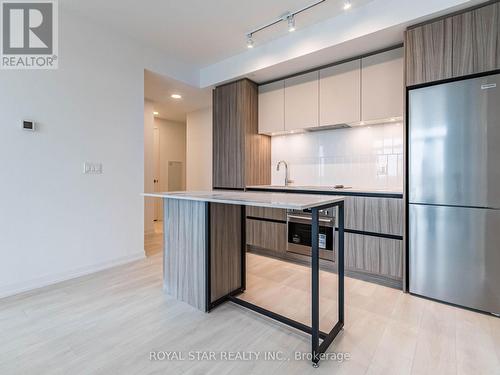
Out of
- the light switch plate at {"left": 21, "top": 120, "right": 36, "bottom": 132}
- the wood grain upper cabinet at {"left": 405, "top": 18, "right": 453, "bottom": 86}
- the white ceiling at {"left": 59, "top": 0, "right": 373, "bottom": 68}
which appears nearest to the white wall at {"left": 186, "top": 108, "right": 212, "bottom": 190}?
the white ceiling at {"left": 59, "top": 0, "right": 373, "bottom": 68}

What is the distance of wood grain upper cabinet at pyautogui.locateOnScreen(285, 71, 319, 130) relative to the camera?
3.17m

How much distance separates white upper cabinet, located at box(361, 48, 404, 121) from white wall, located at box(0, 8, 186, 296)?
2730 millimetres

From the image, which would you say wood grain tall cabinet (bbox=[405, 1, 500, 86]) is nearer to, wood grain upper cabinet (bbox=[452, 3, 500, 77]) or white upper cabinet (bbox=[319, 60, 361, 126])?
wood grain upper cabinet (bbox=[452, 3, 500, 77])

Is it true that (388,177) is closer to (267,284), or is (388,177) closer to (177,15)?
(267,284)

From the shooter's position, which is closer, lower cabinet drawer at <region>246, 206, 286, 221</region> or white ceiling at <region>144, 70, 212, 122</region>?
lower cabinet drawer at <region>246, 206, 286, 221</region>

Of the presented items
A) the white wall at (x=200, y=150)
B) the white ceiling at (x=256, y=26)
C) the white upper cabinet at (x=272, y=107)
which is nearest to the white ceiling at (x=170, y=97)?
the white ceiling at (x=256, y=26)

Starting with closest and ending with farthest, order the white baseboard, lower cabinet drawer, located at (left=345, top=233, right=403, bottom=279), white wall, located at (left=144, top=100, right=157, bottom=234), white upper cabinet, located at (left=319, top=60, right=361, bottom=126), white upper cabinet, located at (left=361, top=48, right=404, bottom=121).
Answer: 1. the white baseboard
2. lower cabinet drawer, located at (left=345, top=233, right=403, bottom=279)
3. white upper cabinet, located at (left=361, top=48, right=404, bottom=121)
4. white upper cabinet, located at (left=319, top=60, right=361, bottom=126)
5. white wall, located at (left=144, top=100, right=157, bottom=234)

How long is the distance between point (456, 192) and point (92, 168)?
3.56 m

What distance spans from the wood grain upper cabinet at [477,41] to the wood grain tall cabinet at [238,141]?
231 cm

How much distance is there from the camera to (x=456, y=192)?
2045 millimetres

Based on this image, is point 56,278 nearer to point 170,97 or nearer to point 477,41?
point 170,97

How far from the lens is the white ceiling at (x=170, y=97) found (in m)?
3.66

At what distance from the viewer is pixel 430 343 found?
5.22 feet

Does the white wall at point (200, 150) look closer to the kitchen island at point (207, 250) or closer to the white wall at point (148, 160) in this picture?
the white wall at point (148, 160)
